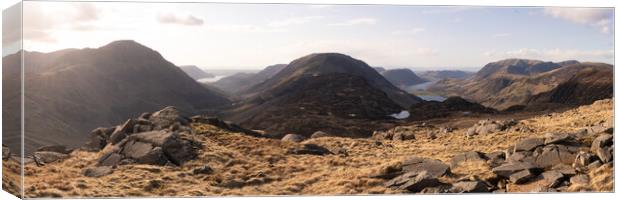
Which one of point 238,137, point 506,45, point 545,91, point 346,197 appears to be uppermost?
point 506,45

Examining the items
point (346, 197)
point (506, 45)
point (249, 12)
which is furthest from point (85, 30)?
point (506, 45)

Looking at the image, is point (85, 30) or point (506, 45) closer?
point (85, 30)

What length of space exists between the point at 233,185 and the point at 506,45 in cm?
1060

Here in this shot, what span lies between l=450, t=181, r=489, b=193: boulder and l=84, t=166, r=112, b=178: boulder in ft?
35.9

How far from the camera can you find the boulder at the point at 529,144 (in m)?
22.6

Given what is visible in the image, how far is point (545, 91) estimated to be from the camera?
24.0 m

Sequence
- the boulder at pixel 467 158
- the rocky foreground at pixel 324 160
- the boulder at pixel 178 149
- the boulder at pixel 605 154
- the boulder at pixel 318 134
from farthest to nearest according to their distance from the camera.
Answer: the boulder at pixel 318 134
the boulder at pixel 178 149
the boulder at pixel 467 158
the boulder at pixel 605 154
the rocky foreground at pixel 324 160

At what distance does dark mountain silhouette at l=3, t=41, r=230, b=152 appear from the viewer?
1955 centimetres

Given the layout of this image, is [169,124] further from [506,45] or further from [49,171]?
[506,45]

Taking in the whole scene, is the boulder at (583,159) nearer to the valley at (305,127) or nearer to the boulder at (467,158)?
the valley at (305,127)

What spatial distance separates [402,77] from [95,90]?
11061mm

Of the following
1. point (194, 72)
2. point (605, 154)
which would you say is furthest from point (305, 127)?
point (605, 154)

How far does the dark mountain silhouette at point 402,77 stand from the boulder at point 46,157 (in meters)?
11.1

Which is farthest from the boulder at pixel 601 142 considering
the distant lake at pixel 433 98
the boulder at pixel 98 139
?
the boulder at pixel 98 139
